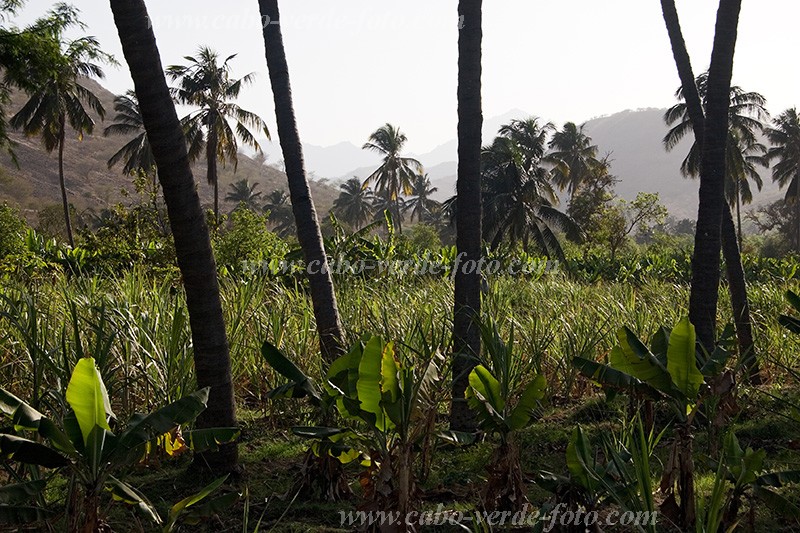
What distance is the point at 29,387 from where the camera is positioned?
538 cm

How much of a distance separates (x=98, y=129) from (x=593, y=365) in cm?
8293

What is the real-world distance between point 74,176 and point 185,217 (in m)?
67.3

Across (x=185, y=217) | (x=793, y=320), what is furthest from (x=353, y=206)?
(x=793, y=320)

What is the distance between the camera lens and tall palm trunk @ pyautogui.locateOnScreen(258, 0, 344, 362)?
19.8 feet

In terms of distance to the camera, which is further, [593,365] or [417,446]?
[593,365]

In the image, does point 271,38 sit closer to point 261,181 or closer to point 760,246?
point 760,246

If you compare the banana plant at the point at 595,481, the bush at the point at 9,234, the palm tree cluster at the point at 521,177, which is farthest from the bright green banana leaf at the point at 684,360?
the palm tree cluster at the point at 521,177

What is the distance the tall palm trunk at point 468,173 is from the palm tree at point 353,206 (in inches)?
2468

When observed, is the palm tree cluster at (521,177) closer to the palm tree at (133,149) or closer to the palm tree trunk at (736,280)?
the palm tree at (133,149)

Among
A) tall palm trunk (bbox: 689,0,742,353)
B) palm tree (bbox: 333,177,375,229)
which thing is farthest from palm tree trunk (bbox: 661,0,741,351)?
palm tree (bbox: 333,177,375,229)

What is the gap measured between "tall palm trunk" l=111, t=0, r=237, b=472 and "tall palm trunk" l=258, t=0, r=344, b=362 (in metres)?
1.59

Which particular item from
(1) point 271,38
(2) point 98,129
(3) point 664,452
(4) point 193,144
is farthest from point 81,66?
(2) point 98,129

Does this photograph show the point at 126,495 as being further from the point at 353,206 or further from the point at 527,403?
the point at 353,206

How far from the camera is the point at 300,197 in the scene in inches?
247
